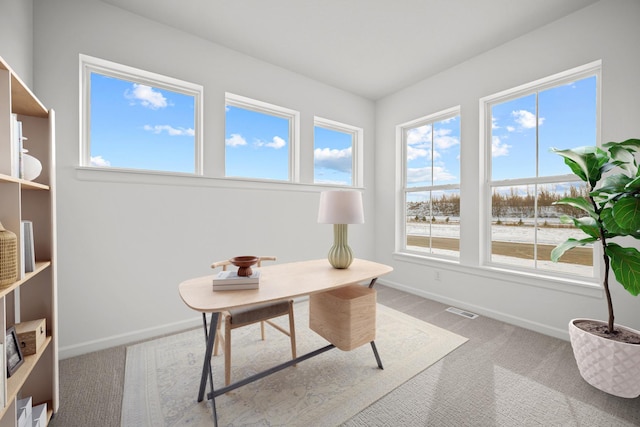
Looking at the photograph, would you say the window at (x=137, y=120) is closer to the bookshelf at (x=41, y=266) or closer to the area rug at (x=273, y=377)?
the bookshelf at (x=41, y=266)

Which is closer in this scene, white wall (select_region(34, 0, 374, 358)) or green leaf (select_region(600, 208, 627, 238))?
green leaf (select_region(600, 208, 627, 238))

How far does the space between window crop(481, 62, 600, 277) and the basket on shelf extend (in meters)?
3.69

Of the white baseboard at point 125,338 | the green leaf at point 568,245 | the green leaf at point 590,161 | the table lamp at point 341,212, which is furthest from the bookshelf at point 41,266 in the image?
the green leaf at point 590,161

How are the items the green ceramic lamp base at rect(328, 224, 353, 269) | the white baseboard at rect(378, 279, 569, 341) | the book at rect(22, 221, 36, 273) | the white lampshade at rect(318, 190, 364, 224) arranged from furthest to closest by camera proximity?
the white baseboard at rect(378, 279, 569, 341)
the green ceramic lamp base at rect(328, 224, 353, 269)
the white lampshade at rect(318, 190, 364, 224)
the book at rect(22, 221, 36, 273)

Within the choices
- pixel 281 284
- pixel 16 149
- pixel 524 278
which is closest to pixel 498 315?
pixel 524 278

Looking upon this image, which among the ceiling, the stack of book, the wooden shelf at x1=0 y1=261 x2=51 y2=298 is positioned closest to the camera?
the wooden shelf at x1=0 y1=261 x2=51 y2=298

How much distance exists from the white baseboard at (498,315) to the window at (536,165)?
20.8 inches

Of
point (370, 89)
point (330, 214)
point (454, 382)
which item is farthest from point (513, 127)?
point (454, 382)

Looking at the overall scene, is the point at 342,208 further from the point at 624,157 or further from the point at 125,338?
the point at 125,338

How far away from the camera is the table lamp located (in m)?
1.85

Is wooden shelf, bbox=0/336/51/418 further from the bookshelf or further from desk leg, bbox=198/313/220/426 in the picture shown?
desk leg, bbox=198/313/220/426

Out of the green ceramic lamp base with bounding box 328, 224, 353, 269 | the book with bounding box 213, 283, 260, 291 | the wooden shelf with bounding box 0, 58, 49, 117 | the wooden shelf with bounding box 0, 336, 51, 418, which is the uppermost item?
the wooden shelf with bounding box 0, 58, 49, 117

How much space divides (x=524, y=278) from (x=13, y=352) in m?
3.77

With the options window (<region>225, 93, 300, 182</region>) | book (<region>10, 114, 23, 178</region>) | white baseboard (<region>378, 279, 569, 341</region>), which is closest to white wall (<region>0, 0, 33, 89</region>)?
book (<region>10, 114, 23, 178</region>)
